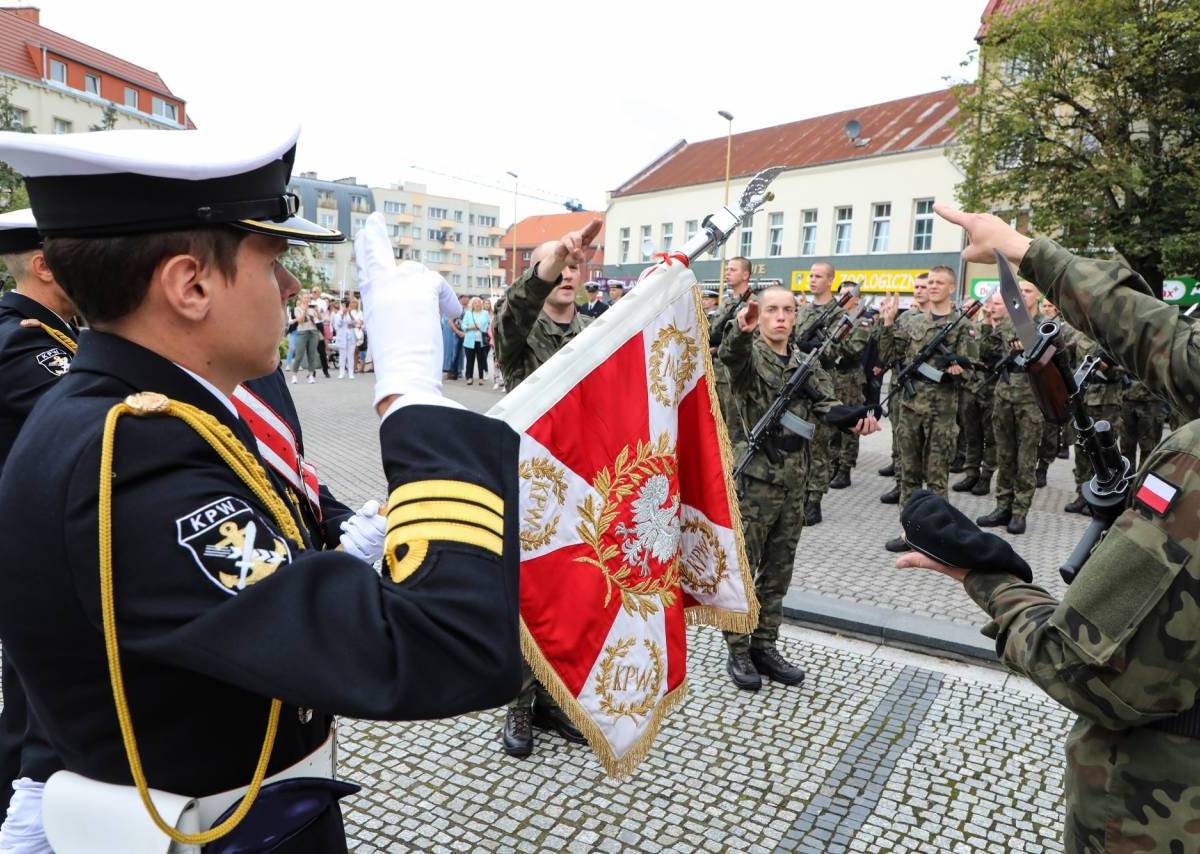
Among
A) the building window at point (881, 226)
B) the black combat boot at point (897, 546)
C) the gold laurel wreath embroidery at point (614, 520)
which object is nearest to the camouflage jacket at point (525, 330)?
the gold laurel wreath embroidery at point (614, 520)

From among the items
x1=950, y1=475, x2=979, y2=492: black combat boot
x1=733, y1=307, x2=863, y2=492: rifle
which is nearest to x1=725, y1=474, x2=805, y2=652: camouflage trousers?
x1=733, y1=307, x2=863, y2=492: rifle

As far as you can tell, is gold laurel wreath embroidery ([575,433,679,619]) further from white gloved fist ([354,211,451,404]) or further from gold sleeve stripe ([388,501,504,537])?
gold sleeve stripe ([388,501,504,537])

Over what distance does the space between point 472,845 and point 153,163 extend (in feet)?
8.54

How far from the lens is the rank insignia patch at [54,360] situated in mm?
2445

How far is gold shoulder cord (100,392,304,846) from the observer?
3.22 ft

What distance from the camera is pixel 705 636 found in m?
4.93

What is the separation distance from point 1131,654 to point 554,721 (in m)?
2.80

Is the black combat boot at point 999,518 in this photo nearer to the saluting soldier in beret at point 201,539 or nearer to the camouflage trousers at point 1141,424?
the camouflage trousers at point 1141,424

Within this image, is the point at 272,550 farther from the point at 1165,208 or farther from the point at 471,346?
the point at 1165,208

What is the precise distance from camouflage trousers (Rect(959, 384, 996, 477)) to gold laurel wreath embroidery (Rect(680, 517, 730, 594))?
7.32 m

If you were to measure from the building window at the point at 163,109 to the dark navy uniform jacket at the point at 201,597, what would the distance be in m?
59.5

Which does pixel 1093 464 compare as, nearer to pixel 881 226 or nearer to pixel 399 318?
pixel 399 318

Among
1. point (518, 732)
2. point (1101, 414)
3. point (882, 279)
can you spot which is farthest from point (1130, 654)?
point (882, 279)

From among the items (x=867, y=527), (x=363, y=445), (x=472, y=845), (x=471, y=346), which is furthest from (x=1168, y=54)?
(x=472, y=845)
